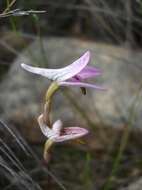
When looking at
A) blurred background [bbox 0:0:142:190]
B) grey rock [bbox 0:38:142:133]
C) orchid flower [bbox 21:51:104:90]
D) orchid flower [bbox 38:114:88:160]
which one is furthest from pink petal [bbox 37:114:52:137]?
grey rock [bbox 0:38:142:133]

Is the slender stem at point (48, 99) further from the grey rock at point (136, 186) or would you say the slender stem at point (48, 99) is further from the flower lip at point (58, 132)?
the grey rock at point (136, 186)

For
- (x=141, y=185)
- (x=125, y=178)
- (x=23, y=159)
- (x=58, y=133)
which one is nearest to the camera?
(x=58, y=133)

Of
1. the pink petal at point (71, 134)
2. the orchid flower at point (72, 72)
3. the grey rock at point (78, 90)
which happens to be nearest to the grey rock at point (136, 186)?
the grey rock at point (78, 90)

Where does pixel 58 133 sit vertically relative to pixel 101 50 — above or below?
above

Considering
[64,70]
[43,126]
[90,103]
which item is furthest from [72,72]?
[90,103]

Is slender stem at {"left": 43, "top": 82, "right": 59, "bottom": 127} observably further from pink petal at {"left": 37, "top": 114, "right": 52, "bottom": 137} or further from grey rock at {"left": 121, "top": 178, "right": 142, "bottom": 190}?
grey rock at {"left": 121, "top": 178, "right": 142, "bottom": 190}

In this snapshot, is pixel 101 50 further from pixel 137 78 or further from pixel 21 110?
pixel 21 110

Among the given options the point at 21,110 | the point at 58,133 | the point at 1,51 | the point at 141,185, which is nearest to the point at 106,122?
the point at 21,110
